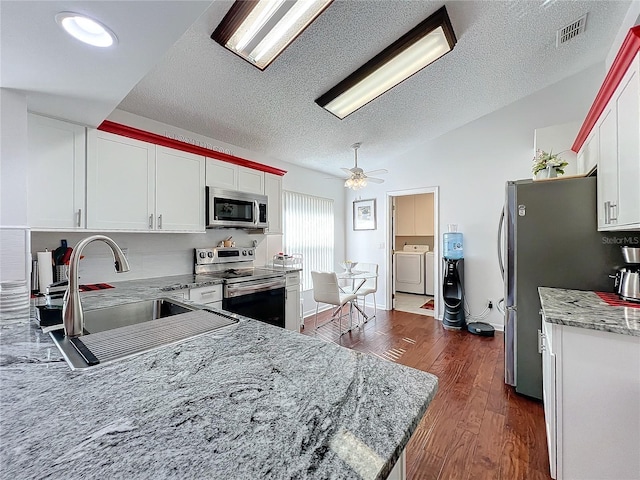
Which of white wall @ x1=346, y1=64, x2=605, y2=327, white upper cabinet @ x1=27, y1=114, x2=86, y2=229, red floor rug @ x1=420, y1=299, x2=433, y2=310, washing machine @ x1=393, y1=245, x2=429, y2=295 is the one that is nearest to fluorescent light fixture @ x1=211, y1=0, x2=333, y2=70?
white upper cabinet @ x1=27, y1=114, x2=86, y2=229

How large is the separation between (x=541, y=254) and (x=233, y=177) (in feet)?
9.44

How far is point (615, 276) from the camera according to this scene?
1.85m

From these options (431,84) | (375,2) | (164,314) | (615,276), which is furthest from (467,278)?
(164,314)

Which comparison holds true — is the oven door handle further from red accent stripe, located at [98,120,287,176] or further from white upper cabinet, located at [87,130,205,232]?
red accent stripe, located at [98,120,287,176]

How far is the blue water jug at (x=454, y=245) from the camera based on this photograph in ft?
12.9

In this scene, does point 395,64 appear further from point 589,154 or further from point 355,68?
point 589,154

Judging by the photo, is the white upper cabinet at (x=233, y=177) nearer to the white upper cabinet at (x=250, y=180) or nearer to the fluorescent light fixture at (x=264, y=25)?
the white upper cabinet at (x=250, y=180)

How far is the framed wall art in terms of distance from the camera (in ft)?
16.3

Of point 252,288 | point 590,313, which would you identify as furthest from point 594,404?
point 252,288

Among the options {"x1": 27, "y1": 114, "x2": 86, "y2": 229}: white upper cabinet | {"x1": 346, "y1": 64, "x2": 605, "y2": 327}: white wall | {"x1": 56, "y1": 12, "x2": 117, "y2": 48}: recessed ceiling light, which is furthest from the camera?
{"x1": 346, "y1": 64, "x2": 605, "y2": 327}: white wall

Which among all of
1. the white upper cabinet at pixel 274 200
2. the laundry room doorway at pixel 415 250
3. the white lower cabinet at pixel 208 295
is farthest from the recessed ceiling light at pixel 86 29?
Result: the laundry room doorway at pixel 415 250

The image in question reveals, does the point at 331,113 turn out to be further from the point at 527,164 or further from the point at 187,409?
the point at 187,409

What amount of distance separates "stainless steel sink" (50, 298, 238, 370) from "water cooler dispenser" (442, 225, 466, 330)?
345cm

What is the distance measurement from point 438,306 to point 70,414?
4405 millimetres
